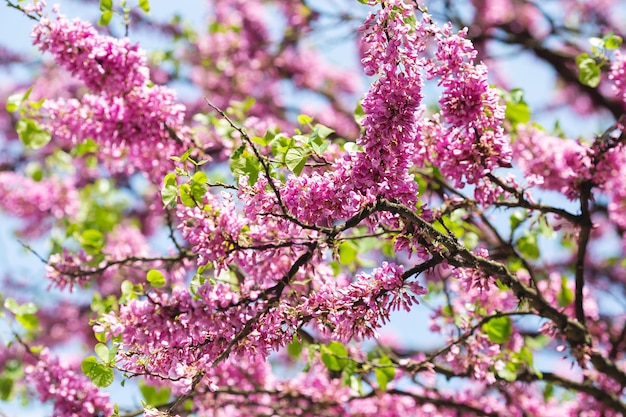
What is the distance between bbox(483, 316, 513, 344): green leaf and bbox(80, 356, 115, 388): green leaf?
1.93m

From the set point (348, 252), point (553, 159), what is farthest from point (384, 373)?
point (553, 159)

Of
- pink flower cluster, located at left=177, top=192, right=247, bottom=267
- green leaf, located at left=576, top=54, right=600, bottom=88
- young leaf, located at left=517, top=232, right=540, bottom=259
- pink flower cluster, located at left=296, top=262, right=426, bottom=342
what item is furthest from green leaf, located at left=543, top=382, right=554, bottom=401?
pink flower cluster, located at left=177, top=192, right=247, bottom=267

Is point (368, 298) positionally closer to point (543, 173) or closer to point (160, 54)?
point (543, 173)

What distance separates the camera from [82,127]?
11.7 feet

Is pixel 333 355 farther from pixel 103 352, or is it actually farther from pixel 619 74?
pixel 619 74

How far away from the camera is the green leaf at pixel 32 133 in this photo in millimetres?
4059

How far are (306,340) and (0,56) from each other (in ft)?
21.0

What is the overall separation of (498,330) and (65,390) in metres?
2.21

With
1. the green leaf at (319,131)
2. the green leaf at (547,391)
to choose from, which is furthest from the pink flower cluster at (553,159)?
the green leaf at (547,391)

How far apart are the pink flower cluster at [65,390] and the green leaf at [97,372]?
665mm

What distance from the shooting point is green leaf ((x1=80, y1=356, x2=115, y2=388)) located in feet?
9.14

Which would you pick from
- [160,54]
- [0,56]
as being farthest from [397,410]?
[0,56]

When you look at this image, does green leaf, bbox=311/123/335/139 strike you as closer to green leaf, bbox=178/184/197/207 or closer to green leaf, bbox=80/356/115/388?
green leaf, bbox=178/184/197/207

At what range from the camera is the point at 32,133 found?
4082 mm
